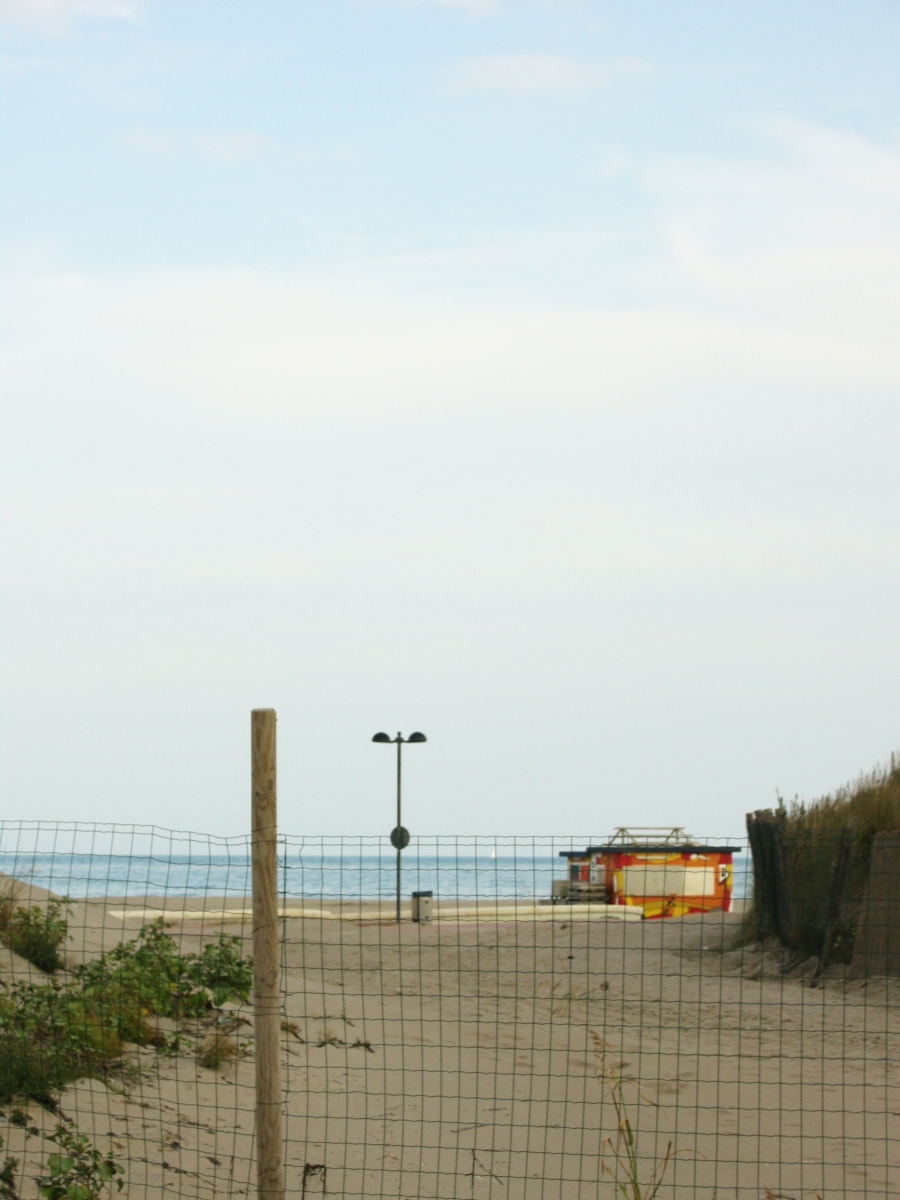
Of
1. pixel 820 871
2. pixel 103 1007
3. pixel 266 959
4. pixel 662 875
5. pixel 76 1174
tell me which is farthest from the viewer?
pixel 662 875

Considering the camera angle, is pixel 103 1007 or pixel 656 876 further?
pixel 656 876

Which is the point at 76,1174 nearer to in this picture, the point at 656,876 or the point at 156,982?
the point at 156,982

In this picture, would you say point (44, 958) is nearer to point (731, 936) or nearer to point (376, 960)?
point (376, 960)

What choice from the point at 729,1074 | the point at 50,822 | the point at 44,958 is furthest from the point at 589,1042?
the point at 50,822

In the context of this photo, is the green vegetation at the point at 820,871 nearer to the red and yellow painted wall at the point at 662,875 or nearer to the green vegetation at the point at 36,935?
the red and yellow painted wall at the point at 662,875

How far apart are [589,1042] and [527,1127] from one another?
3053 millimetres

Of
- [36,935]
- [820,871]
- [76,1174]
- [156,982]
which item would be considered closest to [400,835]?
[820,871]

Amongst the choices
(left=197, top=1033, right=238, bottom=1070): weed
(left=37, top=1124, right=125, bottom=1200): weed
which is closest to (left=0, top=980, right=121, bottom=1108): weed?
(left=197, top=1033, right=238, bottom=1070): weed

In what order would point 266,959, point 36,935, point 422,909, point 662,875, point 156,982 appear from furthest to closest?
point 662,875 < point 422,909 < point 36,935 < point 156,982 < point 266,959

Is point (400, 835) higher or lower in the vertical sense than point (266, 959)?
lower

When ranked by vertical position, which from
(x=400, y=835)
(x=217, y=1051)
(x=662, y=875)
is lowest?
(x=662, y=875)

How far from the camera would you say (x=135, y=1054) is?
8062 mm

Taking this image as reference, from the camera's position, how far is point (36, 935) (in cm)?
974

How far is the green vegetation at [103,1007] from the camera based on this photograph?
7.02m
